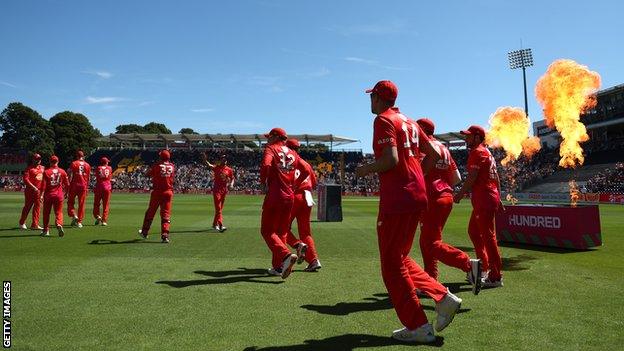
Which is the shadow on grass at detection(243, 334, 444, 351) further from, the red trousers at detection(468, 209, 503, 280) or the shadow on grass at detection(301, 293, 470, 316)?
the red trousers at detection(468, 209, 503, 280)

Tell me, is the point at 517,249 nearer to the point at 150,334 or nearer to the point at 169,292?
the point at 169,292

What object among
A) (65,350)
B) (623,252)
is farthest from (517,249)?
(65,350)

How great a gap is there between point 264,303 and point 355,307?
3.37 feet

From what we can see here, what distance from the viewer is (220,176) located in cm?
1290

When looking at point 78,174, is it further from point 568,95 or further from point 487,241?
point 568,95

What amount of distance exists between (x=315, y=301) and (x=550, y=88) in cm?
942

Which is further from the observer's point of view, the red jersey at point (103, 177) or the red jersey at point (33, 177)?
the red jersey at point (103, 177)

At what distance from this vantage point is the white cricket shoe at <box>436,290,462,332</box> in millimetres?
3738

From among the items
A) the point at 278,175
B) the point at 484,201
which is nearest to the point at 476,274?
the point at 484,201

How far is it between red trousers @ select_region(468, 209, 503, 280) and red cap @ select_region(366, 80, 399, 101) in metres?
2.92

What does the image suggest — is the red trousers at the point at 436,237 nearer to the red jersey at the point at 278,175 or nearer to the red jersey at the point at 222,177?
the red jersey at the point at 278,175

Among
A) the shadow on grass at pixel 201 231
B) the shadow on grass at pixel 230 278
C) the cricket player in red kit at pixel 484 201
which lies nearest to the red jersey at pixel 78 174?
the shadow on grass at pixel 201 231

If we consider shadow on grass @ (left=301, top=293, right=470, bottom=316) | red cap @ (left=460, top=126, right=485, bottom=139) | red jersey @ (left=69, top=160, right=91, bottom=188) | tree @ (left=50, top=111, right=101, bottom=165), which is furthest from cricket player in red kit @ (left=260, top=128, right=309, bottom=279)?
tree @ (left=50, top=111, right=101, bottom=165)

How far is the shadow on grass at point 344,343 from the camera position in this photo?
349 centimetres
